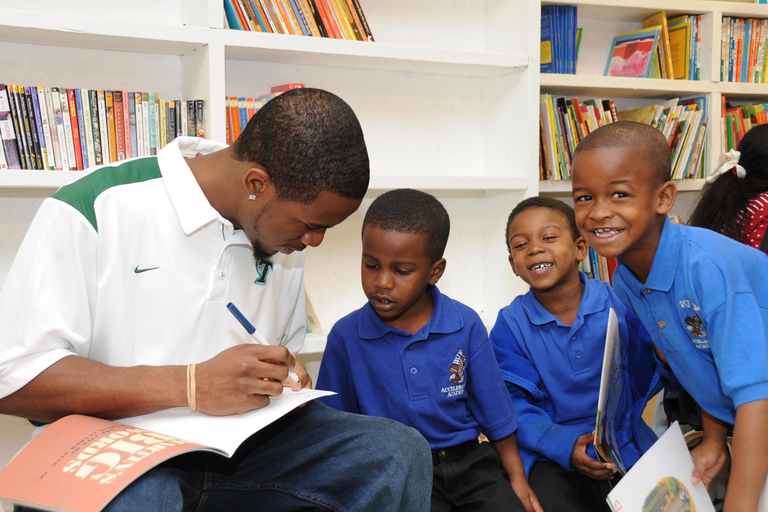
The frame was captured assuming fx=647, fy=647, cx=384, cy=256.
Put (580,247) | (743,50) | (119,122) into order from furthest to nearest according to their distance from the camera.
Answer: (743,50) → (119,122) → (580,247)

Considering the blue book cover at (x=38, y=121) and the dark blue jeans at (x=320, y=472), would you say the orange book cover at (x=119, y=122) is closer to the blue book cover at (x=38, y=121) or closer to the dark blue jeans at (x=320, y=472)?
the blue book cover at (x=38, y=121)

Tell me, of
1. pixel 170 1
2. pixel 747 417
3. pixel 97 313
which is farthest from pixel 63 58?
pixel 747 417

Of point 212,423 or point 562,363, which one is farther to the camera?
point 562,363

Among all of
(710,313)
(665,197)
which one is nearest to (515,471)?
(710,313)

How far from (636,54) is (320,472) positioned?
8.01 feet

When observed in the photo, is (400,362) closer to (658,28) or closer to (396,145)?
(396,145)

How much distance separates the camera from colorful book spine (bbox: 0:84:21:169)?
1.85 m

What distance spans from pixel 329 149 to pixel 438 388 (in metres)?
0.63

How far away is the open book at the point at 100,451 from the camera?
79 cm

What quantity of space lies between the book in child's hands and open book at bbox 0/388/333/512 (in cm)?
69

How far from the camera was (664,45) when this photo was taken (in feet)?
9.20

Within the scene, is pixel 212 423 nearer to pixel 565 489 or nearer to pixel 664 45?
pixel 565 489

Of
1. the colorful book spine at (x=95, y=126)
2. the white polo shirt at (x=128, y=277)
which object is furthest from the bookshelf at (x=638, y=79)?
the white polo shirt at (x=128, y=277)

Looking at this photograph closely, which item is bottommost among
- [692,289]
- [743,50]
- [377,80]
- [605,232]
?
[692,289]
